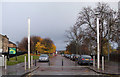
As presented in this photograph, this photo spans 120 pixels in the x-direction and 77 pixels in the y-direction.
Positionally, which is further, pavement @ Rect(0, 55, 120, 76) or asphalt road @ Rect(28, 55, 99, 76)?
asphalt road @ Rect(28, 55, 99, 76)

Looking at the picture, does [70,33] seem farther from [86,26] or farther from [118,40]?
[118,40]

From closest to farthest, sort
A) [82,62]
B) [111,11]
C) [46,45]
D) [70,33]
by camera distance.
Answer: [82,62] < [111,11] < [70,33] < [46,45]

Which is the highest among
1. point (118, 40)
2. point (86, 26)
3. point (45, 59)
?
point (86, 26)

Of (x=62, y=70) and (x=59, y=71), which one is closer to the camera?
(x=59, y=71)

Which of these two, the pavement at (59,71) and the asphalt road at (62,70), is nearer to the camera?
the pavement at (59,71)

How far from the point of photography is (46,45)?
70.9 metres

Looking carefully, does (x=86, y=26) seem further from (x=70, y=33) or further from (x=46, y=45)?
(x=46, y=45)

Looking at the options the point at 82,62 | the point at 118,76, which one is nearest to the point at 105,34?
the point at 82,62

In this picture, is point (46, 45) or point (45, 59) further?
point (46, 45)

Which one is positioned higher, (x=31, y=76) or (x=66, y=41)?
(x=66, y=41)

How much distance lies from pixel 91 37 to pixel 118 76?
21.9 m

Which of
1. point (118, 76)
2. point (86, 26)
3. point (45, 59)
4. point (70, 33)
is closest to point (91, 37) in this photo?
point (86, 26)

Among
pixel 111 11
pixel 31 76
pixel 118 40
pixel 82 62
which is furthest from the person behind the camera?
pixel 111 11

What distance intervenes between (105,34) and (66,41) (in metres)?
31.3
